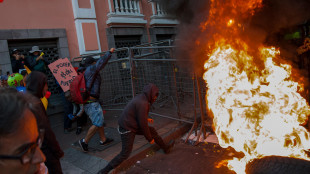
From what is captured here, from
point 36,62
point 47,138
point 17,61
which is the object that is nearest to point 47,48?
point 17,61

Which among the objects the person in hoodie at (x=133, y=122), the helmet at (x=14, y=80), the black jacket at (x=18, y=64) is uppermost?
the black jacket at (x=18, y=64)

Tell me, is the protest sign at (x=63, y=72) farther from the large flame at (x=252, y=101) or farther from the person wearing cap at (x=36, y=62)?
the large flame at (x=252, y=101)

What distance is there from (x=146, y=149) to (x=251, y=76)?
8.16 feet

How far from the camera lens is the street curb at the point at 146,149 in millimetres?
4062

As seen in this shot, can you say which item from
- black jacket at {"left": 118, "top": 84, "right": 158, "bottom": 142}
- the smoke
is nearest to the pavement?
black jacket at {"left": 118, "top": 84, "right": 158, "bottom": 142}

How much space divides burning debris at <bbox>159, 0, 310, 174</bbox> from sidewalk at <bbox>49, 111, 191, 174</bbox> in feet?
5.50

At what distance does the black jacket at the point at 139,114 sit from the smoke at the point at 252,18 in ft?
3.82

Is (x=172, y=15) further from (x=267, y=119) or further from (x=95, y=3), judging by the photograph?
(x=95, y=3)

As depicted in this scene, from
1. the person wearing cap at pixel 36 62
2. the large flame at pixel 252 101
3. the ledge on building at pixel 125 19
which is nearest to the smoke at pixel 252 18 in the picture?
the large flame at pixel 252 101

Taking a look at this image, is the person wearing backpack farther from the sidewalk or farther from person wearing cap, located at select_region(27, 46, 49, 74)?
person wearing cap, located at select_region(27, 46, 49, 74)

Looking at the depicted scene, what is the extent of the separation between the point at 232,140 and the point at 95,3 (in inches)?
312

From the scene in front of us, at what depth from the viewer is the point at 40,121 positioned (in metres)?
2.08

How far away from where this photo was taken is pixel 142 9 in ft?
35.5

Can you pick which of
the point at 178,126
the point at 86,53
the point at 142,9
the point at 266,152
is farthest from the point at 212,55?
the point at 142,9
